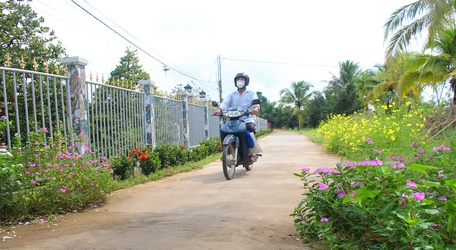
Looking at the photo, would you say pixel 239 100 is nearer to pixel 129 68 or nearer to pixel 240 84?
pixel 240 84

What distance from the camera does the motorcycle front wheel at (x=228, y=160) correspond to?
213 inches

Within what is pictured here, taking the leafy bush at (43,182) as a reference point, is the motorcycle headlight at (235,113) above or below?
above

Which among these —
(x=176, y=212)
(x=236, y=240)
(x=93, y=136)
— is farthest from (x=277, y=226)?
(x=93, y=136)

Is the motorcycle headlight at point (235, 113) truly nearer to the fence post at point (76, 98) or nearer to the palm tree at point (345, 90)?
the fence post at point (76, 98)

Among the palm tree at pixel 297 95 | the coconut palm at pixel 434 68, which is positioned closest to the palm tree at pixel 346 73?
the palm tree at pixel 297 95

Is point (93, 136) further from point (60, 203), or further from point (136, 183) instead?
point (60, 203)

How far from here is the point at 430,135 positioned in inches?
297

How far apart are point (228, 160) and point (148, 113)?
2.77 m

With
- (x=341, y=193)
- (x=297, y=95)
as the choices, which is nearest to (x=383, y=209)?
(x=341, y=193)

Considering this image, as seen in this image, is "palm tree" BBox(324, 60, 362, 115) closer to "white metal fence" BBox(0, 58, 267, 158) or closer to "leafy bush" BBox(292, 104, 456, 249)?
"white metal fence" BBox(0, 58, 267, 158)

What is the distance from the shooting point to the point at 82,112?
5.17 meters

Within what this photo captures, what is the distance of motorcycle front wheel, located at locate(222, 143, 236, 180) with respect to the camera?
542 centimetres

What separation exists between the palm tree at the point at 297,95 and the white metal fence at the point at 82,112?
143 feet

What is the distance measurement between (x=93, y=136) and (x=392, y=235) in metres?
4.71
